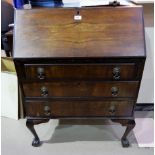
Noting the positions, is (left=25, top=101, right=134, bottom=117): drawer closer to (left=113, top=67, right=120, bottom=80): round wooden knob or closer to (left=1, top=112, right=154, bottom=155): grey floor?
(left=113, top=67, right=120, bottom=80): round wooden knob

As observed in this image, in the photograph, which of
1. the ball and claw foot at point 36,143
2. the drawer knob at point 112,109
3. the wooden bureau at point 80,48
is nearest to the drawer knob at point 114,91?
the wooden bureau at point 80,48

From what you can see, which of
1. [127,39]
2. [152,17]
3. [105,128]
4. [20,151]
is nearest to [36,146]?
[20,151]

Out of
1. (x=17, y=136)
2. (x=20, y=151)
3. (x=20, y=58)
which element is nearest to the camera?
(x=20, y=58)

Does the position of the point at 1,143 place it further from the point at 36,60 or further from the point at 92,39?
the point at 92,39

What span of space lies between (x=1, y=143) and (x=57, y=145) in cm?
49

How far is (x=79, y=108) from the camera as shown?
5.01 feet

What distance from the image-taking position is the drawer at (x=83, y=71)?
1.32 m

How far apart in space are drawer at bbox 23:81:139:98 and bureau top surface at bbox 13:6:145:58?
0.22 metres

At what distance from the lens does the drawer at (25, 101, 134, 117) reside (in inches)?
58.9

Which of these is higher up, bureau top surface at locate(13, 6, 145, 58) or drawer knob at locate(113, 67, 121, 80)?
bureau top surface at locate(13, 6, 145, 58)

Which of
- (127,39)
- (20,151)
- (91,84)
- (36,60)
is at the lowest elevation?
(20,151)

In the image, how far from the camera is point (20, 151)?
5.56 feet

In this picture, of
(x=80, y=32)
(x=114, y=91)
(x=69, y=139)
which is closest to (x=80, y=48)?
(x=80, y=32)

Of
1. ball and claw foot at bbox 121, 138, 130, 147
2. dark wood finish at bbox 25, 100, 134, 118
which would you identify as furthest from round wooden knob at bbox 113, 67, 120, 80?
ball and claw foot at bbox 121, 138, 130, 147
